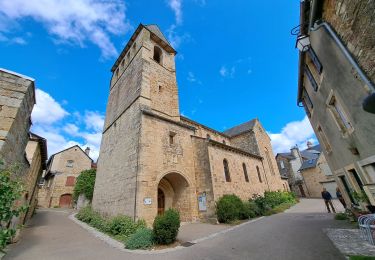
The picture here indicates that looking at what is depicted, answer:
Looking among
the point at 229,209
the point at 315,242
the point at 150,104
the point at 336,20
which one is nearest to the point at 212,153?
the point at 229,209

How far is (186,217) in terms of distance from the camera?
11.0 meters

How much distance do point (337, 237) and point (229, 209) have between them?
5259 millimetres

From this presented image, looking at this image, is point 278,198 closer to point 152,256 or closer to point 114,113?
point 152,256

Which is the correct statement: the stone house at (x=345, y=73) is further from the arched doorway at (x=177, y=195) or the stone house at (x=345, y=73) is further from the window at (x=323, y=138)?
the arched doorway at (x=177, y=195)

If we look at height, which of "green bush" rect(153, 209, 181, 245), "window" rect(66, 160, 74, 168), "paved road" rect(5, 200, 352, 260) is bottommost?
"paved road" rect(5, 200, 352, 260)

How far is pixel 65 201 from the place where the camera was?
992 inches

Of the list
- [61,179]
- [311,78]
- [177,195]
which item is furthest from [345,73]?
[61,179]

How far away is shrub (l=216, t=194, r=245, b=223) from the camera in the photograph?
33.1ft

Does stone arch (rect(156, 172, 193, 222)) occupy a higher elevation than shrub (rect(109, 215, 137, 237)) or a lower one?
higher

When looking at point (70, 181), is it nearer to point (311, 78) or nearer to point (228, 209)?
point (228, 209)

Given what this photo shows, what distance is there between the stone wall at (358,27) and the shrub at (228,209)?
8647 millimetres

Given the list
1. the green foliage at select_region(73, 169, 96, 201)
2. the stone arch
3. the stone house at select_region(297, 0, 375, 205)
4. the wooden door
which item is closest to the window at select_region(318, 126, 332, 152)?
the stone house at select_region(297, 0, 375, 205)

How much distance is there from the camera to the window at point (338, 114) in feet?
20.2

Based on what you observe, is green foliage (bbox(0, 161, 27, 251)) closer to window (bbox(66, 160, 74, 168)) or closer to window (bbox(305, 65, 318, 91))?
window (bbox(305, 65, 318, 91))
